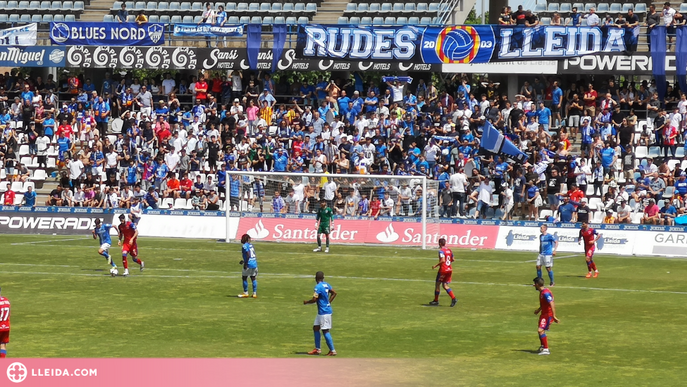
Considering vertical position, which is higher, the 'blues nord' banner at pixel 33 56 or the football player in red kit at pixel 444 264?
the 'blues nord' banner at pixel 33 56

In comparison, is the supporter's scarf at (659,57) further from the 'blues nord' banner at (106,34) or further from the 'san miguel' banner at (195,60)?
the 'blues nord' banner at (106,34)

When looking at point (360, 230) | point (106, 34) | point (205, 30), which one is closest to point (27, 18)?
point (106, 34)

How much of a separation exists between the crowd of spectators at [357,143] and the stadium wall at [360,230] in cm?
66

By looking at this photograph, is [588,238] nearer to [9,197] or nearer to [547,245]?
[547,245]

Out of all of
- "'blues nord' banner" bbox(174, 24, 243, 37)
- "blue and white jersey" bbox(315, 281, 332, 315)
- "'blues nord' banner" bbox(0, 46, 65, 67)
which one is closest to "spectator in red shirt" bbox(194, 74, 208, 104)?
"'blues nord' banner" bbox(174, 24, 243, 37)

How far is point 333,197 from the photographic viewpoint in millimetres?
41594

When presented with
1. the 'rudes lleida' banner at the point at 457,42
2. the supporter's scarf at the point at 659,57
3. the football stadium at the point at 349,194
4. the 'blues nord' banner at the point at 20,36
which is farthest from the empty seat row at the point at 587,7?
the 'blues nord' banner at the point at 20,36

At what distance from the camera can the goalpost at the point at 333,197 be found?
40.8 metres

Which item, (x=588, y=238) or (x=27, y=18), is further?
(x=27, y=18)

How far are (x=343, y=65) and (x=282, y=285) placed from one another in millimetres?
20503

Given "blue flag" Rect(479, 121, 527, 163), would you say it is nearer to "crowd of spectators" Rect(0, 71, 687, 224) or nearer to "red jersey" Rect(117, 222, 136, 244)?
"crowd of spectators" Rect(0, 71, 687, 224)

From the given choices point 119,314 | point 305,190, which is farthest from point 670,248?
point 119,314

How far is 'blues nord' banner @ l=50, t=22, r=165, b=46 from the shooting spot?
2013 inches

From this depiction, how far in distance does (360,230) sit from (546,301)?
2091 centimetres
